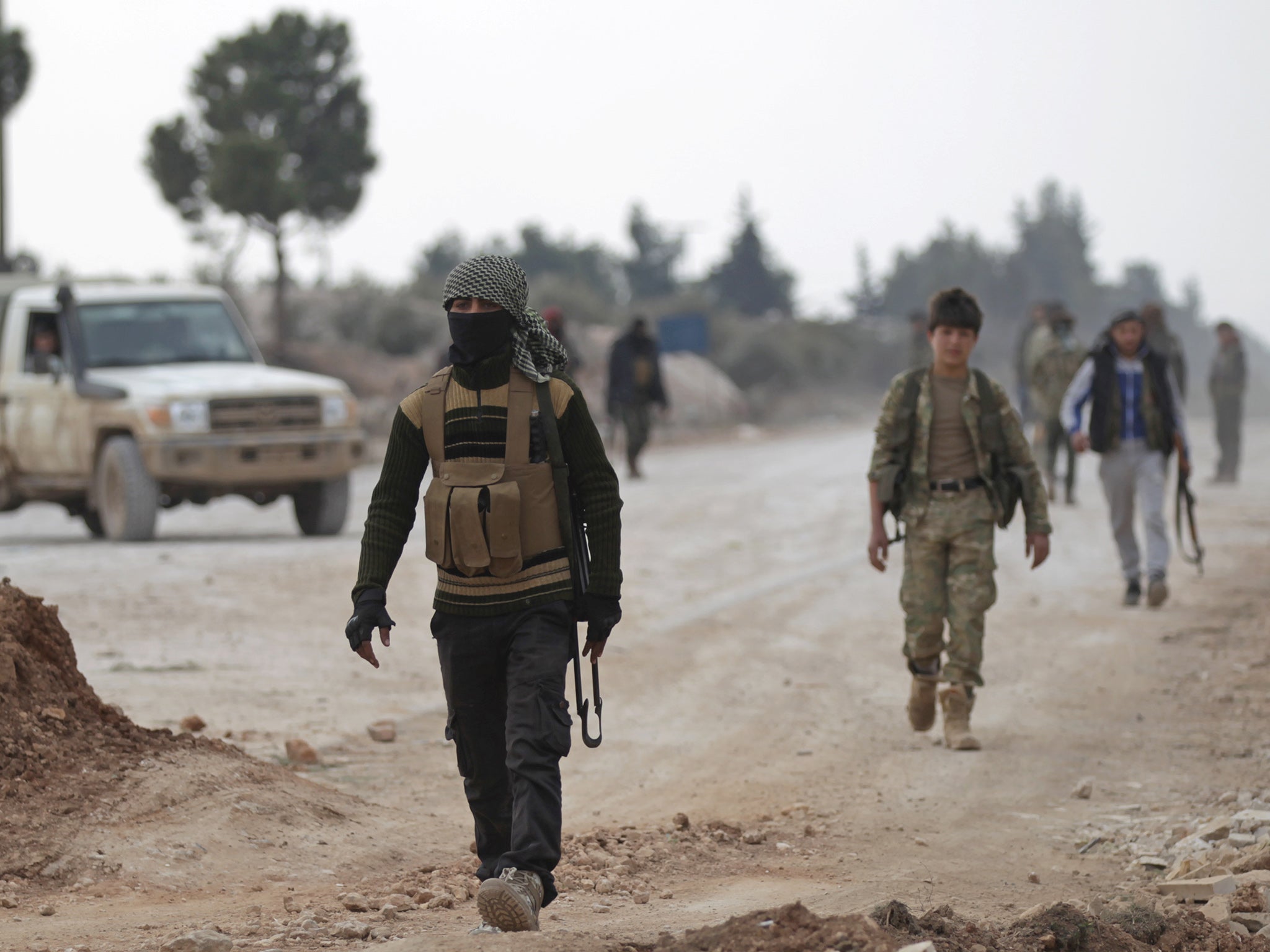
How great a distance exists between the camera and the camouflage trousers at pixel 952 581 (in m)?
6.88

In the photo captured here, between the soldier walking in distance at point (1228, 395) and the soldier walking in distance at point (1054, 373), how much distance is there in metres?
4.59

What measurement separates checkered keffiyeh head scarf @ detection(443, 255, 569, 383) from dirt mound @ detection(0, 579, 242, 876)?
7.25 ft

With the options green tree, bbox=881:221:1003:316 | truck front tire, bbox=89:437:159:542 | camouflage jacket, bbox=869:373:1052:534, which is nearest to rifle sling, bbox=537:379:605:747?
camouflage jacket, bbox=869:373:1052:534

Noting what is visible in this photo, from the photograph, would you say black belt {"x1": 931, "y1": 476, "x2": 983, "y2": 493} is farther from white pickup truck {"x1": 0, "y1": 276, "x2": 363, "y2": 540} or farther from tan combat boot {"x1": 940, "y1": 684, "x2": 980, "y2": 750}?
white pickup truck {"x1": 0, "y1": 276, "x2": 363, "y2": 540}

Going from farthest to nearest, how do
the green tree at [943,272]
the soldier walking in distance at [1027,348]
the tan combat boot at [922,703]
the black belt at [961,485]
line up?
the green tree at [943,272], the soldier walking in distance at [1027,348], the tan combat boot at [922,703], the black belt at [961,485]

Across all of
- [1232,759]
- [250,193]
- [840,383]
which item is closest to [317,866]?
[1232,759]

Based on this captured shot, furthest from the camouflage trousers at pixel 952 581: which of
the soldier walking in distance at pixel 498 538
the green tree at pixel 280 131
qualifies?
the green tree at pixel 280 131

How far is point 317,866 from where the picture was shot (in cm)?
512

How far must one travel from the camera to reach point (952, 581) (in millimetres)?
6945

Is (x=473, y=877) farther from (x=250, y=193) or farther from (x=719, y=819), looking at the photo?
(x=250, y=193)

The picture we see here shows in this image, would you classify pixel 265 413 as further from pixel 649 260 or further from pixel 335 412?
pixel 649 260

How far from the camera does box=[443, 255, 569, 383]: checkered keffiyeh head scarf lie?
4223 millimetres

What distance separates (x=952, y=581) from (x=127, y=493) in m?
8.38

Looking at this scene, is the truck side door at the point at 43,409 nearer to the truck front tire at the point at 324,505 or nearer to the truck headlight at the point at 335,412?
the truck front tire at the point at 324,505
